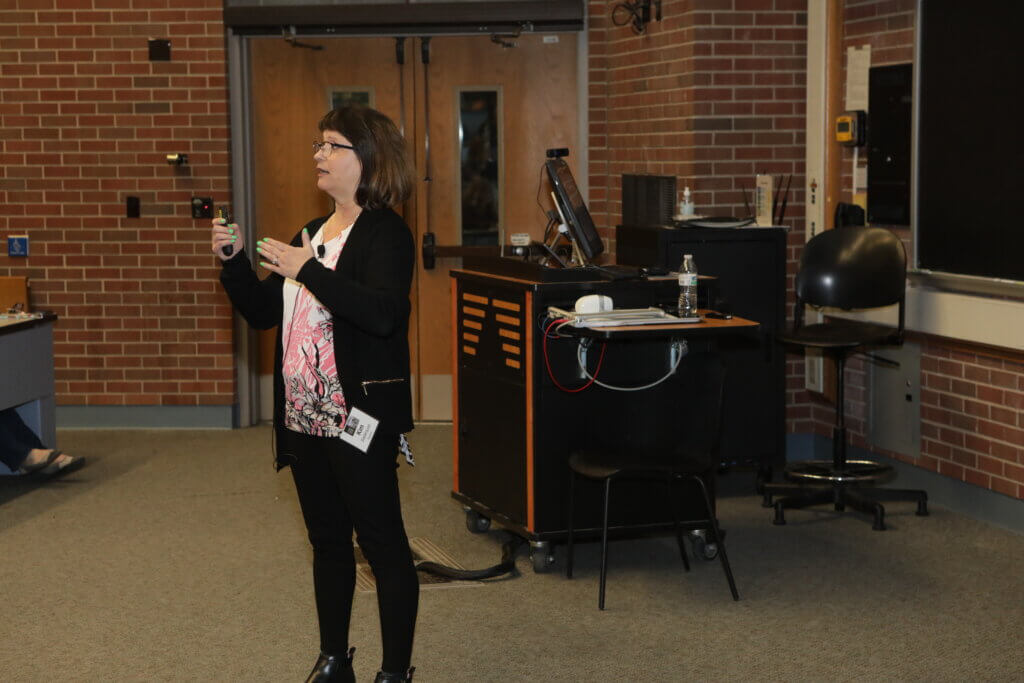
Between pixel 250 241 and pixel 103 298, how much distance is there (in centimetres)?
88

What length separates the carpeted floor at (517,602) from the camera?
3.98 metres

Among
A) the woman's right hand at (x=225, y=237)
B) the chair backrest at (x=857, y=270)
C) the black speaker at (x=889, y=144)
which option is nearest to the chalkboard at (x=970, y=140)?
the black speaker at (x=889, y=144)


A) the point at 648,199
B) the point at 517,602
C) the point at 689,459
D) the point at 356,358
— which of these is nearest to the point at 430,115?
the point at 648,199

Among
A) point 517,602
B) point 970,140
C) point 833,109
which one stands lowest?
point 517,602

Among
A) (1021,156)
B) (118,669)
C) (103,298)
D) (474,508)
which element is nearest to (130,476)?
(103,298)

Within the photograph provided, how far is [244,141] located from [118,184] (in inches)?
28.9

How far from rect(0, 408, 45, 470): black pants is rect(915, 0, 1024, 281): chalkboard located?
4.06 m

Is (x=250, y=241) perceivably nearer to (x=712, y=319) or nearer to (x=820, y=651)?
(x=712, y=319)

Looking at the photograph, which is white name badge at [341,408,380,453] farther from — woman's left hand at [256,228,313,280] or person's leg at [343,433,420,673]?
woman's left hand at [256,228,313,280]

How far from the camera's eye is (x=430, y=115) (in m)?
7.68

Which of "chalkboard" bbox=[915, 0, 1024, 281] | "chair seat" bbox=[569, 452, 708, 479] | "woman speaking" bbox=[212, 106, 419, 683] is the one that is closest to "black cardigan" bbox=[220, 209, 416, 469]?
"woman speaking" bbox=[212, 106, 419, 683]

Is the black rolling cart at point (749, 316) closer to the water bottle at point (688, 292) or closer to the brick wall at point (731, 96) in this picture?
the brick wall at point (731, 96)

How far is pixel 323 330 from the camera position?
333 centimetres

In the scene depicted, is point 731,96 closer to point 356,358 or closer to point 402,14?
point 402,14
